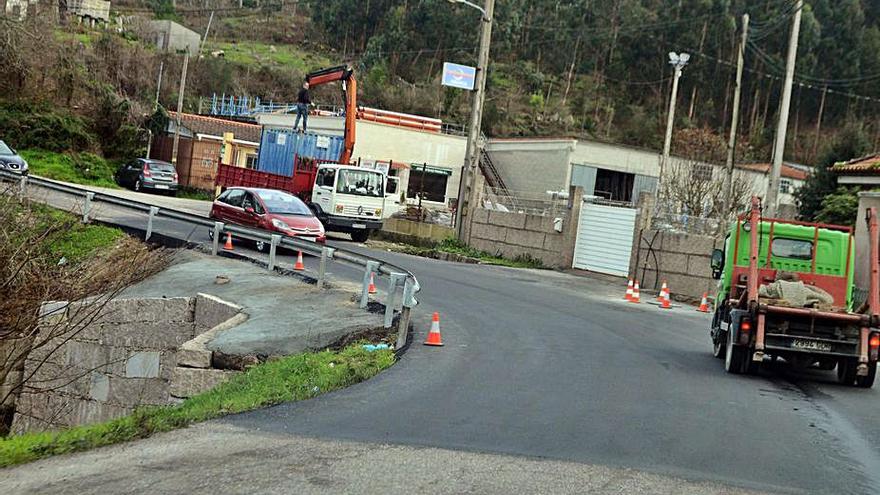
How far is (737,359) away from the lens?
13.8 m

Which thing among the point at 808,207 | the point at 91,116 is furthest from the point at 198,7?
the point at 808,207

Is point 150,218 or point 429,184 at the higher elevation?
point 429,184

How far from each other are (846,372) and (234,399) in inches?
325

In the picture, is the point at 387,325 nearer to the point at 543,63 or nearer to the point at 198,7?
the point at 543,63

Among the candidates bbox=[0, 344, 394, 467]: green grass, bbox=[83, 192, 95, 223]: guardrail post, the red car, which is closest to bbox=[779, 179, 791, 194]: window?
the red car

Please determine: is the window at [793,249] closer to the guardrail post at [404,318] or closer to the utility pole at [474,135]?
the guardrail post at [404,318]

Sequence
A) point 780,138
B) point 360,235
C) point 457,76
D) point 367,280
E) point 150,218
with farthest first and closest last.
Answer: point 457,76 < point 360,235 < point 780,138 < point 150,218 < point 367,280

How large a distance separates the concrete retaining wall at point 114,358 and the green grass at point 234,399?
13.4ft

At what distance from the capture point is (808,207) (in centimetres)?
4075

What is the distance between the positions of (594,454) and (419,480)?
1.77 metres

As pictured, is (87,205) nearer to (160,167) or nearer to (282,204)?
(282,204)

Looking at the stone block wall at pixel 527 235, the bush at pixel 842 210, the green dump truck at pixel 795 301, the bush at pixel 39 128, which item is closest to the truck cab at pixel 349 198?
the stone block wall at pixel 527 235

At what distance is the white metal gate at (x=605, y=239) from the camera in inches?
1163

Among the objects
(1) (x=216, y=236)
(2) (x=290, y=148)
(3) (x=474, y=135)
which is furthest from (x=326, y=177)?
(2) (x=290, y=148)
